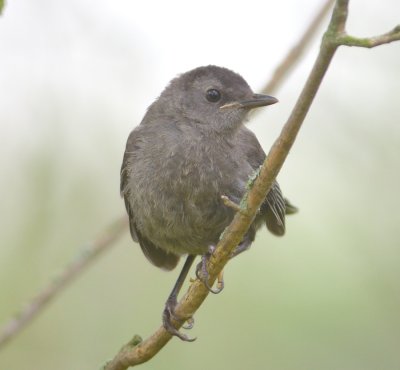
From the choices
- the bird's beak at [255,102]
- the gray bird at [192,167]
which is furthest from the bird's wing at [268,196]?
the bird's beak at [255,102]

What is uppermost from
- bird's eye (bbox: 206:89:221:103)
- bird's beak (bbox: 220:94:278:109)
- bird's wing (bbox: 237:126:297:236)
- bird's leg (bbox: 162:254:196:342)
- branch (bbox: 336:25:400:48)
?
branch (bbox: 336:25:400:48)

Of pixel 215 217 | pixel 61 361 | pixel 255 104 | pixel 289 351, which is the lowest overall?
pixel 61 361

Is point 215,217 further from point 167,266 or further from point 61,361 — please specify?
point 61,361

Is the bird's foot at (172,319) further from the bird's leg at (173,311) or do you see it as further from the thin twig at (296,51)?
the thin twig at (296,51)

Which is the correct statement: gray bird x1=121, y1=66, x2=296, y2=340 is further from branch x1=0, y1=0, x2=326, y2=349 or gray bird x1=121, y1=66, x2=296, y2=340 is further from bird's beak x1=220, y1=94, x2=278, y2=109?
branch x1=0, y1=0, x2=326, y2=349

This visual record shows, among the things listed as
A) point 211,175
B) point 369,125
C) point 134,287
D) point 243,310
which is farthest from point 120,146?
point 211,175

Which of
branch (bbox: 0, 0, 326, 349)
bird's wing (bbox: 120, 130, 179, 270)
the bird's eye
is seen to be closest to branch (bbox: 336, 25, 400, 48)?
branch (bbox: 0, 0, 326, 349)

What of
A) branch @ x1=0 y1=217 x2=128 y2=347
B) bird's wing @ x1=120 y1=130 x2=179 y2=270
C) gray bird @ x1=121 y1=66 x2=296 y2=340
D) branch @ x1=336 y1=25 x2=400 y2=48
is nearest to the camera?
branch @ x1=336 y1=25 x2=400 y2=48

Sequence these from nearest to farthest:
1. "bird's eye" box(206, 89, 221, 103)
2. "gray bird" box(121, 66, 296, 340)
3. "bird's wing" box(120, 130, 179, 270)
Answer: "gray bird" box(121, 66, 296, 340) < "bird's wing" box(120, 130, 179, 270) < "bird's eye" box(206, 89, 221, 103)
